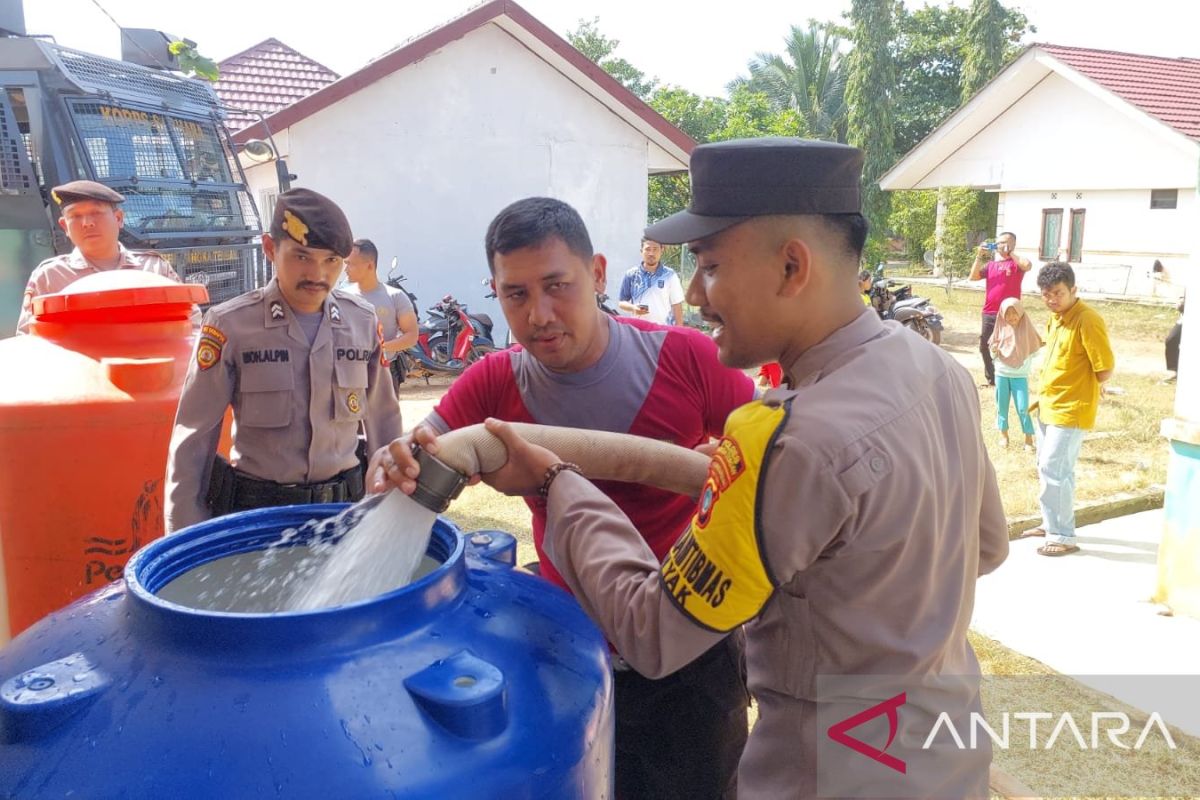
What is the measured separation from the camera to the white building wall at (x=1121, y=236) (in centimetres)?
1739

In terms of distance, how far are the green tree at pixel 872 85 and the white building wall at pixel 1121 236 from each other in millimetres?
11382

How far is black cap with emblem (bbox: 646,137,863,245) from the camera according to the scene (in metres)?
1.31

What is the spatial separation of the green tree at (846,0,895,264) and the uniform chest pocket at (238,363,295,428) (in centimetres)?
3038

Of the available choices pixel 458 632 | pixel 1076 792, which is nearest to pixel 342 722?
pixel 458 632

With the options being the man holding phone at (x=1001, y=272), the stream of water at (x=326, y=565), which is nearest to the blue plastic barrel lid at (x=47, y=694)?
the stream of water at (x=326, y=565)


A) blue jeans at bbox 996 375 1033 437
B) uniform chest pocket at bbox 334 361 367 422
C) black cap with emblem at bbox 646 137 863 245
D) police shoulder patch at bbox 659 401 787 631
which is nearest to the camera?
police shoulder patch at bbox 659 401 787 631

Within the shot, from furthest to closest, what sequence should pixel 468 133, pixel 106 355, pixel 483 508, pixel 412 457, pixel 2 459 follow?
pixel 468 133 → pixel 483 508 → pixel 106 355 → pixel 2 459 → pixel 412 457

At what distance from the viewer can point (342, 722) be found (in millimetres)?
1091

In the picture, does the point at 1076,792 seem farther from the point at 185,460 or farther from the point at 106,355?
the point at 106,355

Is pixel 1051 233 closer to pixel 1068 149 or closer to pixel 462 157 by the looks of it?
pixel 1068 149

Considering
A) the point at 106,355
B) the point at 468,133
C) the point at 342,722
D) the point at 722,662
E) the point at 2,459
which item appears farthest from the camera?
the point at 468,133

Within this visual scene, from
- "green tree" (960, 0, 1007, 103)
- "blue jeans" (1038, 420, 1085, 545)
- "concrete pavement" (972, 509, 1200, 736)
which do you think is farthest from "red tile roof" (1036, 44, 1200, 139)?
"concrete pavement" (972, 509, 1200, 736)

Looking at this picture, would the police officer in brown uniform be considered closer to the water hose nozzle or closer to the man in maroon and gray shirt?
the man in maroon and gray shirt

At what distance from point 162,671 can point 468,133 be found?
464 inches
